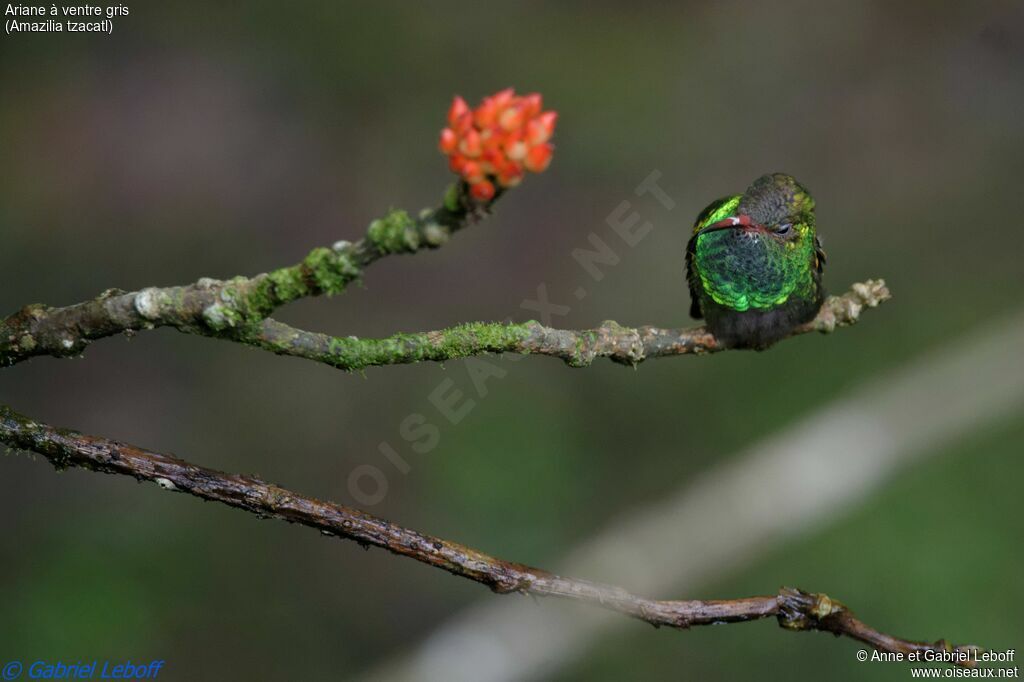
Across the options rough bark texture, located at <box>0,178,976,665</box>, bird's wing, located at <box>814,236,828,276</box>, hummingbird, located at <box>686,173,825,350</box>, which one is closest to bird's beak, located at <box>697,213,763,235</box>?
Answer: hummingbird, located at <box>686,173,825,350</box>

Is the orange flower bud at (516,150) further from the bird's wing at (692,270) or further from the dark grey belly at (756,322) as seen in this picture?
the bird's wing at (692,270)

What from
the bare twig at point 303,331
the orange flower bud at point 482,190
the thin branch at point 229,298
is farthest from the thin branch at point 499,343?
the orange flower bud at point 482,190

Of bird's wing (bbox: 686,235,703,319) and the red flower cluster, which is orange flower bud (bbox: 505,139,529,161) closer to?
the red flower cluster

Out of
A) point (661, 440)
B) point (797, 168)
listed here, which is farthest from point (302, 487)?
point (797, 168)

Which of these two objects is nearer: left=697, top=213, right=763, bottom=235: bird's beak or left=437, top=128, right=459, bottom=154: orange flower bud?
left=437, top=128, right=459, bottom=154: orange flower bud

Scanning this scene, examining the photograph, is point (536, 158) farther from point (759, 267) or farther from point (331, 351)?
point (759, 267)

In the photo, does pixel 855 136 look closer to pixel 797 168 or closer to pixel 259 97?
pixel 797 168
